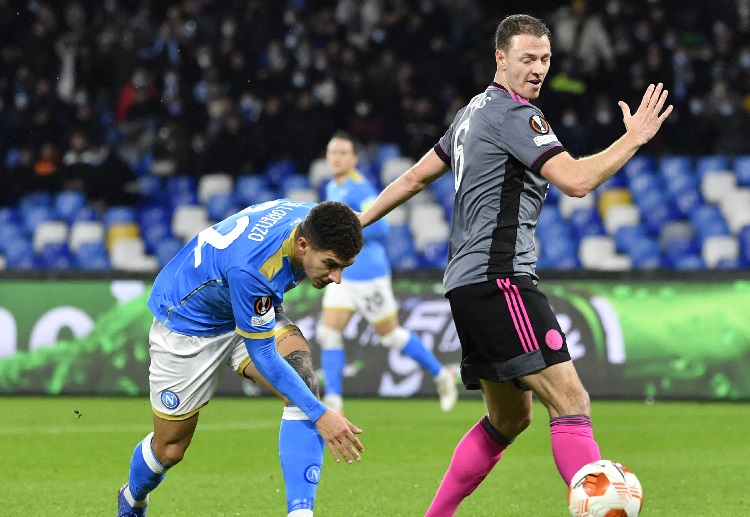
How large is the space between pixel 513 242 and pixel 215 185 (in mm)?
12272

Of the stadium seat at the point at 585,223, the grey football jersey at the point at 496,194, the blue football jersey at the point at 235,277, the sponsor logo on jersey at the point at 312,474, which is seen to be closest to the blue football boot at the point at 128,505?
the blue football jersey at the point at 235,277

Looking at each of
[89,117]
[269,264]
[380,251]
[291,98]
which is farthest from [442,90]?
[269,264]

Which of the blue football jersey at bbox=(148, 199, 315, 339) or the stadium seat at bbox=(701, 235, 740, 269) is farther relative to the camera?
the stadium seat at bbox=(701, 235, 740, 269)

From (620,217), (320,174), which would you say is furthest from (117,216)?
(620,217)

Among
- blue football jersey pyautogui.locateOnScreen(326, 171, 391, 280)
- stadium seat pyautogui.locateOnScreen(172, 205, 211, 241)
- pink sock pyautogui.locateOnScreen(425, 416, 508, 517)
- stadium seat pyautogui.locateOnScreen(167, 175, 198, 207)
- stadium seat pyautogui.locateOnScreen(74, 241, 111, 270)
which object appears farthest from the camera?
stadium seat pyautogui.locateOnScreen(167, 175, 198, 207)

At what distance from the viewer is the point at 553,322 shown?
4848 millimetres

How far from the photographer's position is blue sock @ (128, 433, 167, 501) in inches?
215

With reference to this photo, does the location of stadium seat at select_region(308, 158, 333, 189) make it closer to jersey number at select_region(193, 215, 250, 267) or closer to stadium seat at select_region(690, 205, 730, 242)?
stadium seat at select_region(690, 205, 730, 242)

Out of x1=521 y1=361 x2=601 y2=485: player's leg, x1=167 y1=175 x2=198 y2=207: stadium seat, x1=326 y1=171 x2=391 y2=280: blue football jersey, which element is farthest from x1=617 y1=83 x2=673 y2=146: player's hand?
x1=167 y1=175 x2=198 y2=207: stadium seat

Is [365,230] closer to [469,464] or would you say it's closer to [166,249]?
[469,464]

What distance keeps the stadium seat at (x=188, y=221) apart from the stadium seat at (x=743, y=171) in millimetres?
6579

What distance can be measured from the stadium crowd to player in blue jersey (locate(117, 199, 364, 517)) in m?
10.6

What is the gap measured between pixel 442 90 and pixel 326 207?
12189 mm

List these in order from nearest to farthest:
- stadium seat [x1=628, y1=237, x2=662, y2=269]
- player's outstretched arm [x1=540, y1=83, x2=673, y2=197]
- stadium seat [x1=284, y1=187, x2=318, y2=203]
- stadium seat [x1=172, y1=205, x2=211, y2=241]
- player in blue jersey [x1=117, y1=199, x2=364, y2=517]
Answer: player's outstretched arm [x1=540, y1=83, x2=673, y2=197]
player in blue jersey [x1=117, y1=199, x2=364, y2=517]
stadium seat [x1=628, y1=237, x2=662, y2=269]
stadium seat [x1=284, y1=187, x2=318, y2=203]
stadium seat [x1=172, y1=205, x2=211, y2=241]
